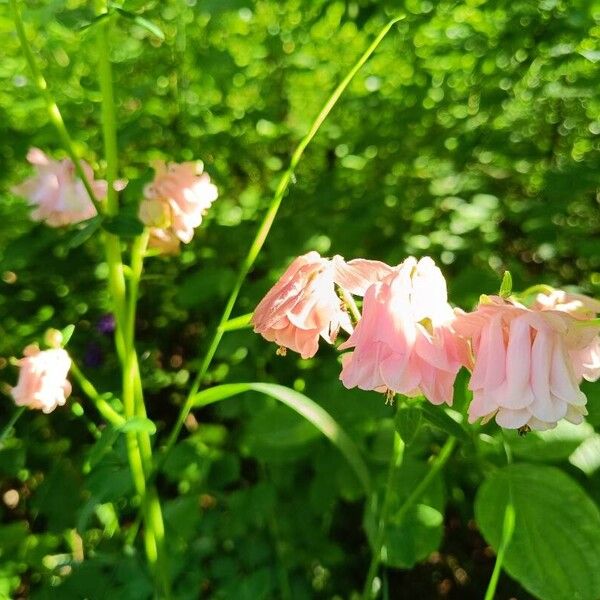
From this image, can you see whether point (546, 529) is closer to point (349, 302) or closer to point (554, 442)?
point (554, 442)

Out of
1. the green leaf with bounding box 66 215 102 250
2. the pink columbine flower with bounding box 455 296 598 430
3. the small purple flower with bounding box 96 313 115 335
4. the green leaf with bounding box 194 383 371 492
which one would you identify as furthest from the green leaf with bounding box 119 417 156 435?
the small purple flower with bounding box 96 313 115 335

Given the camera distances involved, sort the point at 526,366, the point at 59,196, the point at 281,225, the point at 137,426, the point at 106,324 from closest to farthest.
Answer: the point at 526,366
the point at 137,426
the point at 59,196
the point at 281,225
the point at 106,324

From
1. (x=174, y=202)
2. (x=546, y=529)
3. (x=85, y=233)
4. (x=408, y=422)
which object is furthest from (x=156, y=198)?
(x=546, y=529)

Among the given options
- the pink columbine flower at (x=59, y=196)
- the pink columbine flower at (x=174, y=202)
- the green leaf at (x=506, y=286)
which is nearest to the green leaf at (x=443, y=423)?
the green leaf at (x=506, y=286)

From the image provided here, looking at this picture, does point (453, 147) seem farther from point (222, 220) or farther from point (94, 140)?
point (94, 140)

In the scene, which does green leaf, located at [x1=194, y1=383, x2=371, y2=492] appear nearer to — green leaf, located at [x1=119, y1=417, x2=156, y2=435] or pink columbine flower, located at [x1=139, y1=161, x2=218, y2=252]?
green leaf, located at [x1=119, y1=417, x2=156, y2=435]
